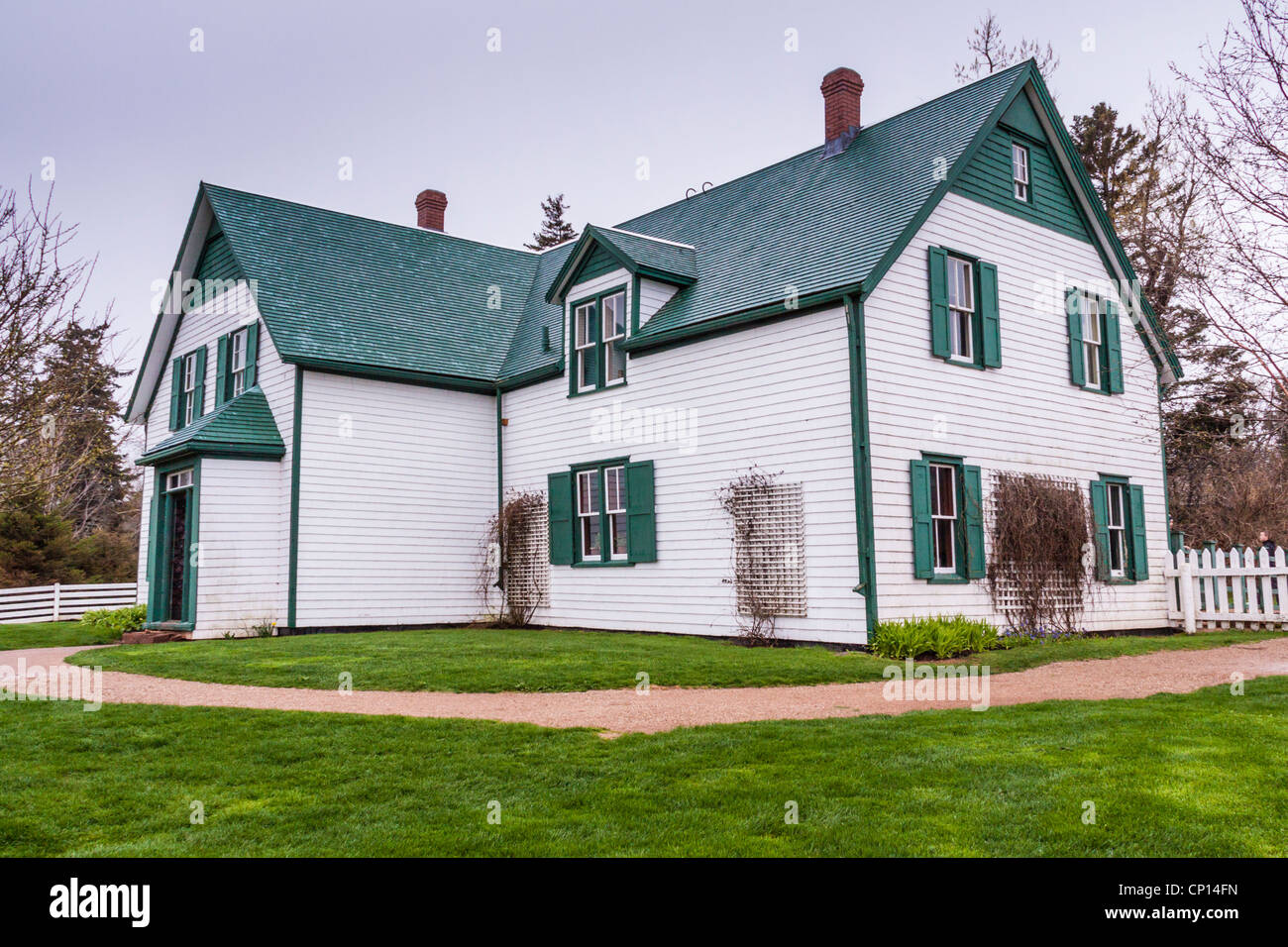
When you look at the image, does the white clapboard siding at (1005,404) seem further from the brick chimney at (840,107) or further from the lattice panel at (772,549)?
the brick chimney at (840,107)

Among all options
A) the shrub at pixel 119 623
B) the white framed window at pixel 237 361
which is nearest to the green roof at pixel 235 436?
the white framed window at pixel 237 361

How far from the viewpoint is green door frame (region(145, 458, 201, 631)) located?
16500mm

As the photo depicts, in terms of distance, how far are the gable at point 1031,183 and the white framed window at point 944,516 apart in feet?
14.3

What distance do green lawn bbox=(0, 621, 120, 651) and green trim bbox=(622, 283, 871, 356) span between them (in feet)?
36.4

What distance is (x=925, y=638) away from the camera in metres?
12.2

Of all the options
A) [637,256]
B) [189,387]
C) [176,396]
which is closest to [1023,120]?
[637,256]

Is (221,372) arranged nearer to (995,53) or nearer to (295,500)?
(295,500)

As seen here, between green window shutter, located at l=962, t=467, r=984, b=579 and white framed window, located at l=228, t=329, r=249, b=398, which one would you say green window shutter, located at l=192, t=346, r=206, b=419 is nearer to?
white framed window, located at l=228, t=329, r=249, b=398

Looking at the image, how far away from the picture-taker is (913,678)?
1044 centimetres

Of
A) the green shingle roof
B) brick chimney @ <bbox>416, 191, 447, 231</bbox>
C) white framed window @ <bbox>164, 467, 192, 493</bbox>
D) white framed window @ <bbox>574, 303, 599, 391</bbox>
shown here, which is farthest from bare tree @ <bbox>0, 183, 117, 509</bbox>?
brick chimney @ <bbox>416, 191, 447, 231</bbox>

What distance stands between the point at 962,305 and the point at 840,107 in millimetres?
4795

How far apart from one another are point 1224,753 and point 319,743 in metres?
5.76

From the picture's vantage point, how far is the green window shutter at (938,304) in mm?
14133

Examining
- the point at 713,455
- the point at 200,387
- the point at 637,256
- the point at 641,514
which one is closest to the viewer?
the point at 713,455
